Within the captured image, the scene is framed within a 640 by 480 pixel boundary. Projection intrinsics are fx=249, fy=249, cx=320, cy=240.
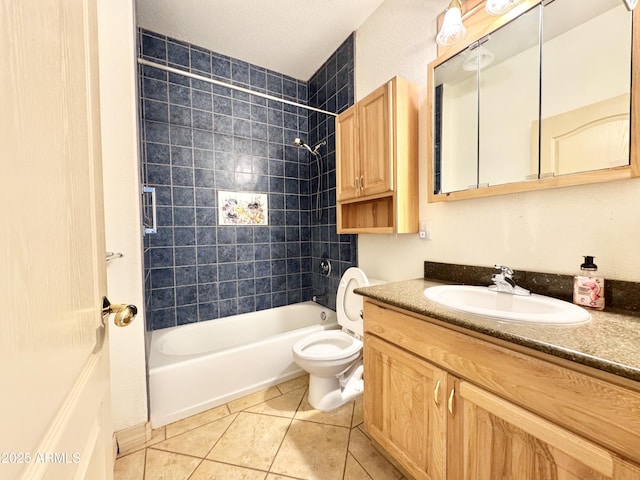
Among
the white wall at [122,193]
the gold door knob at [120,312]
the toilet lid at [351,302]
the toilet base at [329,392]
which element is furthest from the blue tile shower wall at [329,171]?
the gold door knob at [120,312]

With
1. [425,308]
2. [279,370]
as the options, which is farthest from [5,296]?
[279,370]

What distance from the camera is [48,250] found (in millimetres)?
318

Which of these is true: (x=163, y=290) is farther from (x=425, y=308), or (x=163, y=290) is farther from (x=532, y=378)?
(x=532, y=378)

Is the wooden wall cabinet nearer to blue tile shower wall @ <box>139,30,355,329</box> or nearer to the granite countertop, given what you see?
blue tile shower wall @ <box>139,30,355,329</box>

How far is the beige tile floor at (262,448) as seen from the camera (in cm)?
122

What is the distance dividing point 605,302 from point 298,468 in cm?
150

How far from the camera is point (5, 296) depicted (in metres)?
0.22

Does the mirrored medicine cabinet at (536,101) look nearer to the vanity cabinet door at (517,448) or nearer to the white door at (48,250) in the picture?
the vanity cabinet door at (517,448)

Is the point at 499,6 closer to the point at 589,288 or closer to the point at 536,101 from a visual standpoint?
the point at 536,101

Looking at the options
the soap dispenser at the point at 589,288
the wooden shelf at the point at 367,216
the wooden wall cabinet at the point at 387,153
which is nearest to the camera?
the soap dispenser at the point at 589,288

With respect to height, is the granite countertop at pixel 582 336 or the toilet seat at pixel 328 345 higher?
the granite countertop at pixel 582 336

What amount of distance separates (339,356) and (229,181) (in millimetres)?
1861

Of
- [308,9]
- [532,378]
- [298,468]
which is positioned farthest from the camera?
[308,9]

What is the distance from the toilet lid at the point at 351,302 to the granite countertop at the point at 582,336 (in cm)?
88
